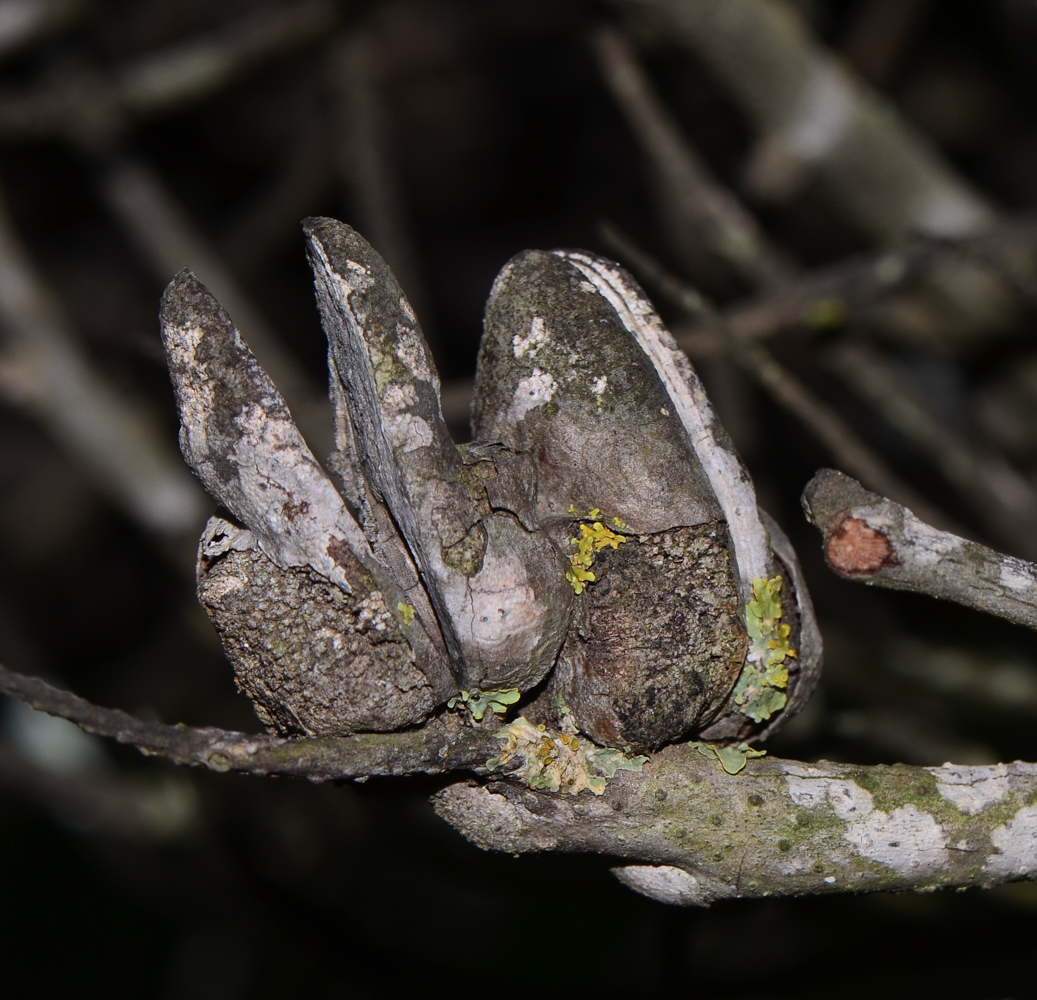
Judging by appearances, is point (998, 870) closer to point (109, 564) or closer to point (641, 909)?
point (641, 909)

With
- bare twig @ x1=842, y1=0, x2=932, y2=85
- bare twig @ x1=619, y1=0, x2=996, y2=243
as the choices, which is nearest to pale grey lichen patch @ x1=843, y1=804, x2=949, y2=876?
bare twig @ x1=619, y1=0, x2=996, y2=243

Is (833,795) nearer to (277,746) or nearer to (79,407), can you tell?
(277,746)

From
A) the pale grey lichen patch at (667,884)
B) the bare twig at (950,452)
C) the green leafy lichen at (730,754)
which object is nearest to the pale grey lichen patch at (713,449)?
the green leafy lichen at (730,754)

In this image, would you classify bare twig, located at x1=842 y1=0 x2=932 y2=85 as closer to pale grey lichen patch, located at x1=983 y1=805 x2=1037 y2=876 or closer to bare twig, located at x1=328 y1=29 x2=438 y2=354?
bare twig, located at x1=328 y1=29 x2=438 y2=354

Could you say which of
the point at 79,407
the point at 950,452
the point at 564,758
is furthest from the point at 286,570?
the point at 79,407

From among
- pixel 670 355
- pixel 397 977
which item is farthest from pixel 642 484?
pixel 397 977

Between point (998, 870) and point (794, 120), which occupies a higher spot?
point (794, 120)
